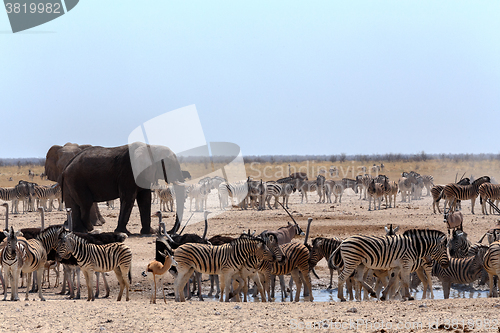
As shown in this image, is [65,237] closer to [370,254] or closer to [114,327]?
[114,327]

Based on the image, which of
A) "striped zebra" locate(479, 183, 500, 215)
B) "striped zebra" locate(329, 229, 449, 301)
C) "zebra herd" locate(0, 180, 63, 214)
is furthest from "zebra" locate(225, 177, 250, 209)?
"striped zebra" locate(329, 229, 449, 301)

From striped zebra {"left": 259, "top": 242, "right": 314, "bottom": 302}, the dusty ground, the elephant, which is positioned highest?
the elephant

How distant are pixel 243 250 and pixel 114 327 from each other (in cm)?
307

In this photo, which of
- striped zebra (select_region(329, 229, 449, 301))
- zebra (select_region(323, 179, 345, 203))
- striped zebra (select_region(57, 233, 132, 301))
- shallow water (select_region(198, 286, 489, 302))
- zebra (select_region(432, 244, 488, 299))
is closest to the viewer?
striped zebra (select_region(329, 229, 449, 301))

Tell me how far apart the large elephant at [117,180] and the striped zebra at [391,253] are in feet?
28.9

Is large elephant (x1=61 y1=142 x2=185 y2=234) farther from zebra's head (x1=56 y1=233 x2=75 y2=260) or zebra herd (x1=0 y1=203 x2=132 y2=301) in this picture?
zebra's head (x1=56 y1=233 x2=75 y2=260)

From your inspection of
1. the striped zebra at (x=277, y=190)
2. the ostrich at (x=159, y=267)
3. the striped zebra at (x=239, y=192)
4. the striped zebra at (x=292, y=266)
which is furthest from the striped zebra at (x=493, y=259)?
the striped zebra at (x=239, y=192)

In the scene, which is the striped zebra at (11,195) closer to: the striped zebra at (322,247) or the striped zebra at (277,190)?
the striped zebra at (277,190)

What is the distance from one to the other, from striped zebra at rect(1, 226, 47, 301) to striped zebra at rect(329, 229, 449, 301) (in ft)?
17.6

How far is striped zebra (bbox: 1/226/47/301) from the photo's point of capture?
29.0 feet

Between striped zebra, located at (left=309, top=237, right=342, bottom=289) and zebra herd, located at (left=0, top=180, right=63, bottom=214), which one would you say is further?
zebra herd, located at (left=0, top=180, right=63, bottom=214)

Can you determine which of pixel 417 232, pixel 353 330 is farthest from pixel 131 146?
pixel 353 330

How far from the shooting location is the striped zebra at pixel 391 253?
8977 millimetres

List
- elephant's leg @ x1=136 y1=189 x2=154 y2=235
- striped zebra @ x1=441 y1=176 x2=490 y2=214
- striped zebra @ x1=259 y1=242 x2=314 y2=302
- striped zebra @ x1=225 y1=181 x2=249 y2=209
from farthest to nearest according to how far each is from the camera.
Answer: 1. striped zebra @ x1=225 y1=181 x2=249 y2=209
2. striped zebra @ x1=441 y1=176 x2=490 y2=214
3. elephant's leg @ x1=136 y1=189 x2=154 y2=235
4. striped zebra @ x1=259 y1=242 x2=314 y2=302
